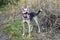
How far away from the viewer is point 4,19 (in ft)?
31.9

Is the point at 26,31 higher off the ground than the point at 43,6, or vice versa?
the point at 43,6

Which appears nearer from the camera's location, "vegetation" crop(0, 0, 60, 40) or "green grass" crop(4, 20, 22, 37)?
"vegetation" crop(0, 0, 60, 40)

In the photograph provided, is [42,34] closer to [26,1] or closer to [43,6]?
[43,6]

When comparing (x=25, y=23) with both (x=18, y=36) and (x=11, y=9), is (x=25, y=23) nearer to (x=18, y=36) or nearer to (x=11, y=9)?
(x=18, y=36)

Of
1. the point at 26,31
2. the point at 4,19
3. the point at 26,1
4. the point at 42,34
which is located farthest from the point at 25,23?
the point at 26,1

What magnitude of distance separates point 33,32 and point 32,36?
1.03ft

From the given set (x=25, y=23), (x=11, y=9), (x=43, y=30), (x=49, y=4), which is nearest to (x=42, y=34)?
(x=43, y=30)

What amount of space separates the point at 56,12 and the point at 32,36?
4.70 ft

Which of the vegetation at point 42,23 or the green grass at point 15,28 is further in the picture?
the green grass at point 15,28

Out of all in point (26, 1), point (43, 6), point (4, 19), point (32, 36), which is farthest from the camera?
point (26, 1)

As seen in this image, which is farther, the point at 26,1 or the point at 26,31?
the point at 26,1

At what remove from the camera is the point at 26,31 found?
7.96m

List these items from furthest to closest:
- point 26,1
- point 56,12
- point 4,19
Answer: point 26,1
point 4,19
point 56,12

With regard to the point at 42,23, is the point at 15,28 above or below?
below
